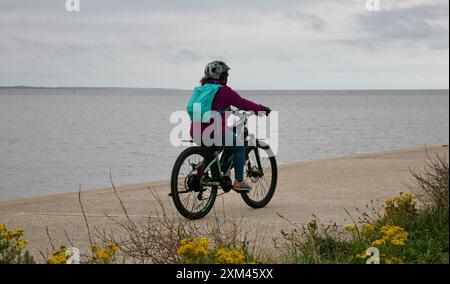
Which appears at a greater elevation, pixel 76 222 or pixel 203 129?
pixel 203 129

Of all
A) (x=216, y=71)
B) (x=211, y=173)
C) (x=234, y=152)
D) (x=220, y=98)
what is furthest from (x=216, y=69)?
(x=211, y=173)

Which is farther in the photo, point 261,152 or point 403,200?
point 261,152

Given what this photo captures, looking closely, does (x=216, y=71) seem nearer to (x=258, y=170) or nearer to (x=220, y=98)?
(x=220, y=98)

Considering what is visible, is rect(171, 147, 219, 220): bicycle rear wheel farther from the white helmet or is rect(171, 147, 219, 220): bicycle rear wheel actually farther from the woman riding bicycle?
the white helmet

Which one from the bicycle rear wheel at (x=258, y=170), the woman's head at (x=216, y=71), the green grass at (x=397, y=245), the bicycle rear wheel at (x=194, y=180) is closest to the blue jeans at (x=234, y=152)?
the bicycle rear wheel at (x=194, y=180)

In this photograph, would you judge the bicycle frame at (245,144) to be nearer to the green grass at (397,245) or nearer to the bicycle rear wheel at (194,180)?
the bicycle rear wheel at (194,180)

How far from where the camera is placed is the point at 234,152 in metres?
10.5

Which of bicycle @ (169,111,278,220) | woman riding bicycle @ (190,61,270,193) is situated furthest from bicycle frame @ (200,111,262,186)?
woman riding bicycle @ (190,61,270,193)
